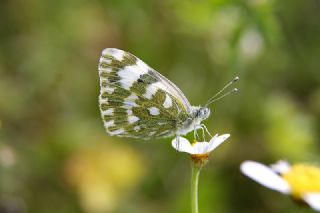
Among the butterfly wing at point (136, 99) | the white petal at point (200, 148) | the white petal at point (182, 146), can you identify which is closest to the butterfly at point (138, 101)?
the butterfly wing at point (136, 99)

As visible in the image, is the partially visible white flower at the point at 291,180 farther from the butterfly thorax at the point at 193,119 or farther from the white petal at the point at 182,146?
the butterfly thorax at the point at 193,119

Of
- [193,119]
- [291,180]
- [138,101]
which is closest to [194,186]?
[291,180]

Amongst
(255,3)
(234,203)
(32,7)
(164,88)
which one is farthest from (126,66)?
(32,7)

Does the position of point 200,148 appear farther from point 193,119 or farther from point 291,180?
point 193,119

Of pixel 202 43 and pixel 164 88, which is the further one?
pixel 202 43

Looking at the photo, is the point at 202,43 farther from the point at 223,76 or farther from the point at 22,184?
the point at 22,184

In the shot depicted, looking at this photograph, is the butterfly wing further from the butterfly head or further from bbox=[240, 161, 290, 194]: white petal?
bbox=[240, 161, 290, 194]: white petal

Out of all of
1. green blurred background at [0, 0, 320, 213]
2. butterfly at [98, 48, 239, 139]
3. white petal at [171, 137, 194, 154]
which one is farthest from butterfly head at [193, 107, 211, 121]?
green blurred background at [0, 0, 320, 213]
